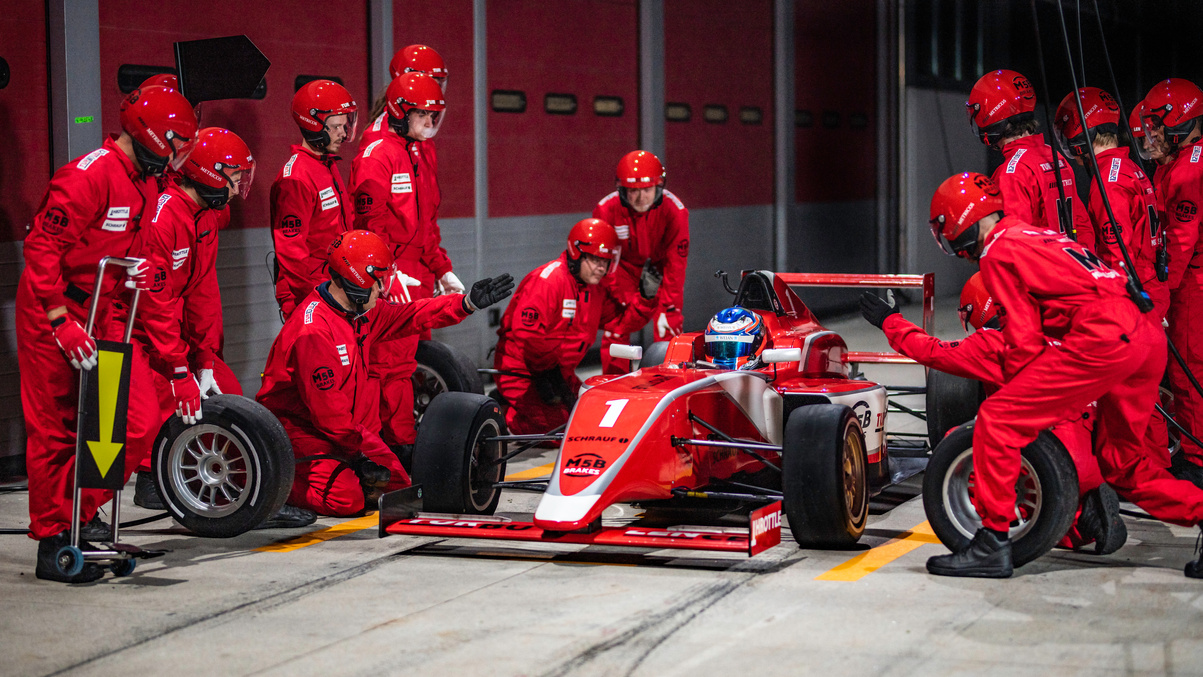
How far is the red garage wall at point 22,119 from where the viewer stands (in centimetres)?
830

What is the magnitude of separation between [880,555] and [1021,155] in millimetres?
2900

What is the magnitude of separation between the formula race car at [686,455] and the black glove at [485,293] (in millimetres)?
779

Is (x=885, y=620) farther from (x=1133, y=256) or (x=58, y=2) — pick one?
(x=58, y=2)

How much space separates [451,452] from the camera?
22.1ft

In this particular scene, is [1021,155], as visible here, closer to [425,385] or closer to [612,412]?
[612,412]

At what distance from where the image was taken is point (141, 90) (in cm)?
608

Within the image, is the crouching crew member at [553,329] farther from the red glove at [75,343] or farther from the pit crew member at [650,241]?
the red glove at [75,343]

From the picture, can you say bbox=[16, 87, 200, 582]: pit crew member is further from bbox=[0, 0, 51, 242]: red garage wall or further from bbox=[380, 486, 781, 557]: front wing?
bbox=[0, 0, 51, 242]: red garage wall

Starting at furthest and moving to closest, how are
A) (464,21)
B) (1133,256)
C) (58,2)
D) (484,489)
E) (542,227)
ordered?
(542,227), (464,21), (58,2), (1133,256), (484,489)

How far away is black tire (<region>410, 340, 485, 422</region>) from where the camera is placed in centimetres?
899

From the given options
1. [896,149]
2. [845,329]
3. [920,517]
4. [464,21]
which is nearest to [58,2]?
[464,21]

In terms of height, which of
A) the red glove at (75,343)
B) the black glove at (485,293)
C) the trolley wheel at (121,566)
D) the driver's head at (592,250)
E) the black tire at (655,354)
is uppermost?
the driver's head at (592,250)

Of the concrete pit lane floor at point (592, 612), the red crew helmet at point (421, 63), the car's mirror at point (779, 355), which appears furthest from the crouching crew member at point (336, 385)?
the red crew helmet at point (421, 63)

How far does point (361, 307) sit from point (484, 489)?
121cm
